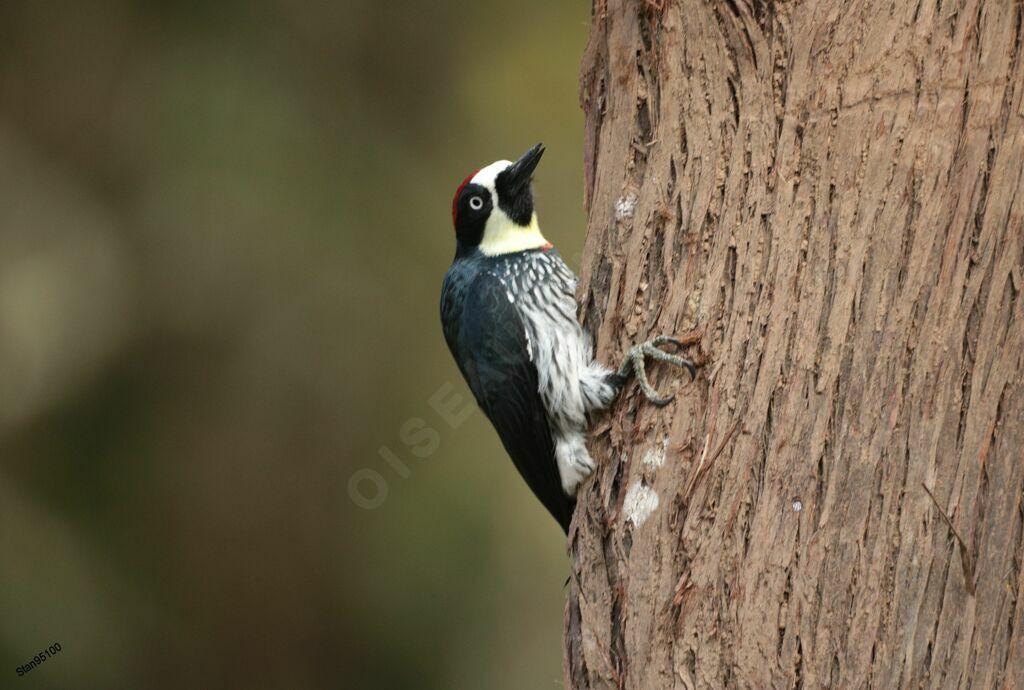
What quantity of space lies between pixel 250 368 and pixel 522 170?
3173mm

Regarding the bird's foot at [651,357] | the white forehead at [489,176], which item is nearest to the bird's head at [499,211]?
the white forehead at [489,176]

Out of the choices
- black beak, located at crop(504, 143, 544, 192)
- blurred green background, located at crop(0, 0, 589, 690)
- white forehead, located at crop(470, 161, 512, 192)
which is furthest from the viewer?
blurred green background, located at crop(0, 0, 589, 690)

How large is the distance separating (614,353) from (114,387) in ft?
14.2

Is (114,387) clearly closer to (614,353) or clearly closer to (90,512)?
(90,512)

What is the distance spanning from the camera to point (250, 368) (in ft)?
20.6

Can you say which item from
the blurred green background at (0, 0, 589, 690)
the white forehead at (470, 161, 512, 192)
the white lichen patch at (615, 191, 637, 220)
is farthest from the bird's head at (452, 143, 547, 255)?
the blurred green background at (0, 0, 589, 690)

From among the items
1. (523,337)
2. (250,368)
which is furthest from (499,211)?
(250,368)

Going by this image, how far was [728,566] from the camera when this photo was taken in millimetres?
2150

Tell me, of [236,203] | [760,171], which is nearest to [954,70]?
[760,171]

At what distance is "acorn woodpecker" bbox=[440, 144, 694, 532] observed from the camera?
2.82 meters

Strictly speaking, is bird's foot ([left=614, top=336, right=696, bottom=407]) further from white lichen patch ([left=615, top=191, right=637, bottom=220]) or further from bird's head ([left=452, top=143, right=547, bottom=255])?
bird's head ([left=452, top=143, right=547, bottom=255])

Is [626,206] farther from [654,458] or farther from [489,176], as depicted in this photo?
[489,176]

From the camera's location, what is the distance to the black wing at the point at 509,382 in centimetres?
310

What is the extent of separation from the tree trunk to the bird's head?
4.11 feet
